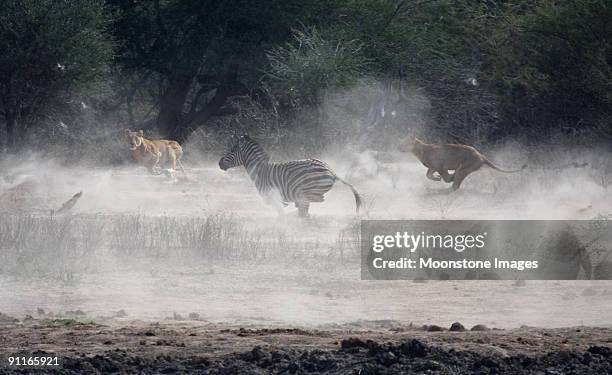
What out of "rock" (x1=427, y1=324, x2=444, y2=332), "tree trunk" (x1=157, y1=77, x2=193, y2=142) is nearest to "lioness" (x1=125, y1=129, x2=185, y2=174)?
"tree trunk" (x1=157, y1=77, x2=193, y2=142)

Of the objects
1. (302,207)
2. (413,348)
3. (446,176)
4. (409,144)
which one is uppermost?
(409,144)

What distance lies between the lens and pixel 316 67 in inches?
1183

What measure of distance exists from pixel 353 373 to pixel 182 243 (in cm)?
607

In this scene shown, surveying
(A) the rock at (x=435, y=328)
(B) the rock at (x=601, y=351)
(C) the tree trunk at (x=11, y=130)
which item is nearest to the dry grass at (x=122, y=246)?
(A) the rock at (x=435, y=328)

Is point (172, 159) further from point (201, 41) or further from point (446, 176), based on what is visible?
point (201, 41)

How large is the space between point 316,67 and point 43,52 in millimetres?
6227

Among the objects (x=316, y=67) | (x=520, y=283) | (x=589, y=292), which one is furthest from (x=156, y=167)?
(x=589, y=292)

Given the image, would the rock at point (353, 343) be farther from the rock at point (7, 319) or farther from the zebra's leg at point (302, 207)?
the zebra's leg at point (302, 207)

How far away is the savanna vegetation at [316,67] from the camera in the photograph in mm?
28969

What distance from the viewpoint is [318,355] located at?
28.2ft

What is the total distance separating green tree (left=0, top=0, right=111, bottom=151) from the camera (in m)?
29.1

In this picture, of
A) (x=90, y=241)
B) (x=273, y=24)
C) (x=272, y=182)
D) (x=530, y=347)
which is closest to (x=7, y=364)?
(x=530, y=347)

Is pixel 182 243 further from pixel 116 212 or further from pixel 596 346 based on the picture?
pixel 596 346

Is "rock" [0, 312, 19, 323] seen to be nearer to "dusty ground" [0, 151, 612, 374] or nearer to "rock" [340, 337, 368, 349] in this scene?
"dusty ground" [0, 151, 612, 374]
